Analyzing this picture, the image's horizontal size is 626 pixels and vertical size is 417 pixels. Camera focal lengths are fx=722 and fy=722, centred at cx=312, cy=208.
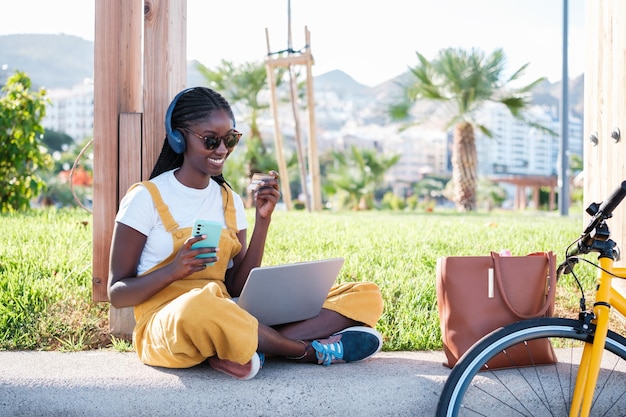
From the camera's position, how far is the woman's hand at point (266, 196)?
2758 mm

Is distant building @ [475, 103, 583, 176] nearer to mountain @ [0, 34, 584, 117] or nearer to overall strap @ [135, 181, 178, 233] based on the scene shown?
mountain @ [0, 34, 584, 117]

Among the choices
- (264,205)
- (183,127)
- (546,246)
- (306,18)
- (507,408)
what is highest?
(306,18)

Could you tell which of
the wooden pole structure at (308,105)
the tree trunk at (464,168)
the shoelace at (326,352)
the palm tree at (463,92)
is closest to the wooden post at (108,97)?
the shoelace at (326,352)

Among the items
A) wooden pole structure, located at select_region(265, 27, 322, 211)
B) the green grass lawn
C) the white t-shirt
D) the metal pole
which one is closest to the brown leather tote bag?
the green grass lawn

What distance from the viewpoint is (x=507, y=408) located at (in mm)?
2553

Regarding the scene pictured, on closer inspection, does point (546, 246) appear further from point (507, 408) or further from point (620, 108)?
point (507, 408)

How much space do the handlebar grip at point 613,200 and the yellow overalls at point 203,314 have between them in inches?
41.0

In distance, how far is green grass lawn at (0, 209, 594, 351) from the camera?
3.24 metres

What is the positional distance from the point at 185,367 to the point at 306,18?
683cm

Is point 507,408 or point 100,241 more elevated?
point 100,241

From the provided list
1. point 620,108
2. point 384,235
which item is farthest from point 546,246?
point 620,108

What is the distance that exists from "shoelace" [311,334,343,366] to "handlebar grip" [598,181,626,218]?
3.62ft

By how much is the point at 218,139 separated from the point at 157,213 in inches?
13.9

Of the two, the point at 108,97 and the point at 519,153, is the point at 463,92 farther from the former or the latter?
the point at 519,153
